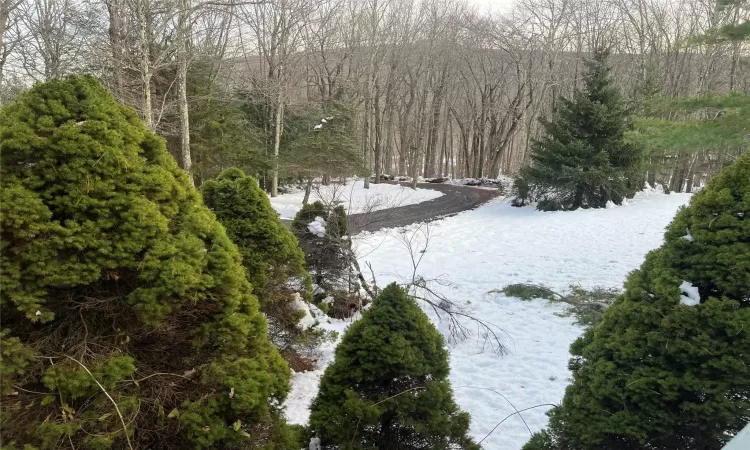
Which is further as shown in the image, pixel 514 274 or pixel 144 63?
pixel 144 63

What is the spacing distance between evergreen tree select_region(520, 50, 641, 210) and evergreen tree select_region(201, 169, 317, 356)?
46.9ft

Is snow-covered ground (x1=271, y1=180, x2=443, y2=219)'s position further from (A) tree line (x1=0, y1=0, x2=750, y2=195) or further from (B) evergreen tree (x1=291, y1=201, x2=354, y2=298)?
(B) evergreen tree (x1=291, y1=201, x2=354, y2=298)

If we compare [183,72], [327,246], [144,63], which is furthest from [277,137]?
[327,246]

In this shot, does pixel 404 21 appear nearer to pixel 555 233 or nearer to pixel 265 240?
pixel 555 233

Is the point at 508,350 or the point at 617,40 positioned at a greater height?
the point at 617,40

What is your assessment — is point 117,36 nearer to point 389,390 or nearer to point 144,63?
point 144,63

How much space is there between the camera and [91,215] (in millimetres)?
2092

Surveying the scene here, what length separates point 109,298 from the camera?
2.14 meters

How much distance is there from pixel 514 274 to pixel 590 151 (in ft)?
30.8

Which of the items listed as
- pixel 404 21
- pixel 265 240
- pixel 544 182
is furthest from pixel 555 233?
pixel 404 21

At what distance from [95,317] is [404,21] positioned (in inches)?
1270

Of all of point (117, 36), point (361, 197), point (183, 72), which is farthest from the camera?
point (361, 197)

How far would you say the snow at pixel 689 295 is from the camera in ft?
7.80

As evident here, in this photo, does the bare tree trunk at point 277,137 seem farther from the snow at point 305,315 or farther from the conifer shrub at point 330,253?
the snow at point 305,315
